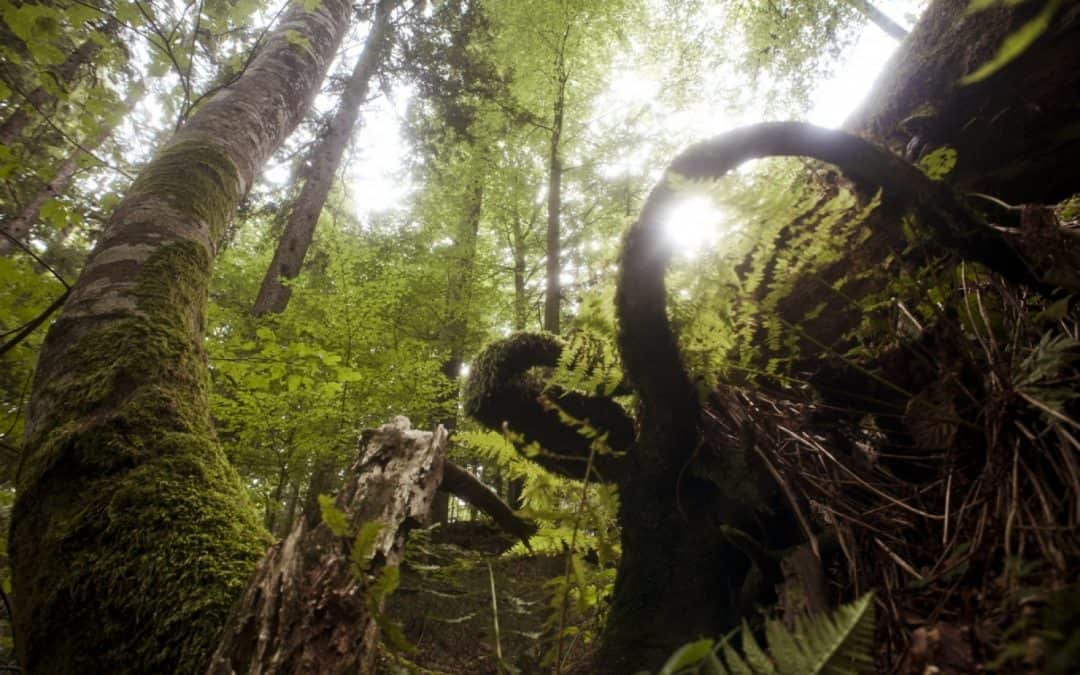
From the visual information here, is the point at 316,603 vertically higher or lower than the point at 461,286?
lower

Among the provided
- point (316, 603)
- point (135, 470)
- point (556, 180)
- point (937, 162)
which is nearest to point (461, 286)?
point (556, 180)

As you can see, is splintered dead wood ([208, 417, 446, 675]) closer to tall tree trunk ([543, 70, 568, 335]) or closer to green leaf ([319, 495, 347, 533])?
green leaf ([319, 495, 347, 533])

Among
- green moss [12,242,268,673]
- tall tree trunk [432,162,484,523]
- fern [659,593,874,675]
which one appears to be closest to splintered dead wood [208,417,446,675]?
green moss [12,242,268,673]

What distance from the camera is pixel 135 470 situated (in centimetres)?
143

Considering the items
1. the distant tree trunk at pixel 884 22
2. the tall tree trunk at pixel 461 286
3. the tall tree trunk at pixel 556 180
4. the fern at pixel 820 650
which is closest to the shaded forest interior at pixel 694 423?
the fern at pixel 820 650

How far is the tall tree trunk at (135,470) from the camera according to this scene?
44.9 inches

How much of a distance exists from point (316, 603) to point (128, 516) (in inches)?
24.3

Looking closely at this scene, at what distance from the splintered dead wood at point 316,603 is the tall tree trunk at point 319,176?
19.6ft

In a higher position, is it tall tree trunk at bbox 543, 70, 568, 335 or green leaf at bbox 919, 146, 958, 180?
tall tree trunk at bbox 543, 70, 568, 335

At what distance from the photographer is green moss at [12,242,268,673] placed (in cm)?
113

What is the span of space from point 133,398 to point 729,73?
1007cm

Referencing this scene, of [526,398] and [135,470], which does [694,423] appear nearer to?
[526,398]

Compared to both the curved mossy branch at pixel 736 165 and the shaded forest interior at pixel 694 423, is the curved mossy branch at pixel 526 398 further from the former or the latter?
the curved mossy branch at pixel 736 165

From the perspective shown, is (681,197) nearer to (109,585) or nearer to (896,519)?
(896,519)
